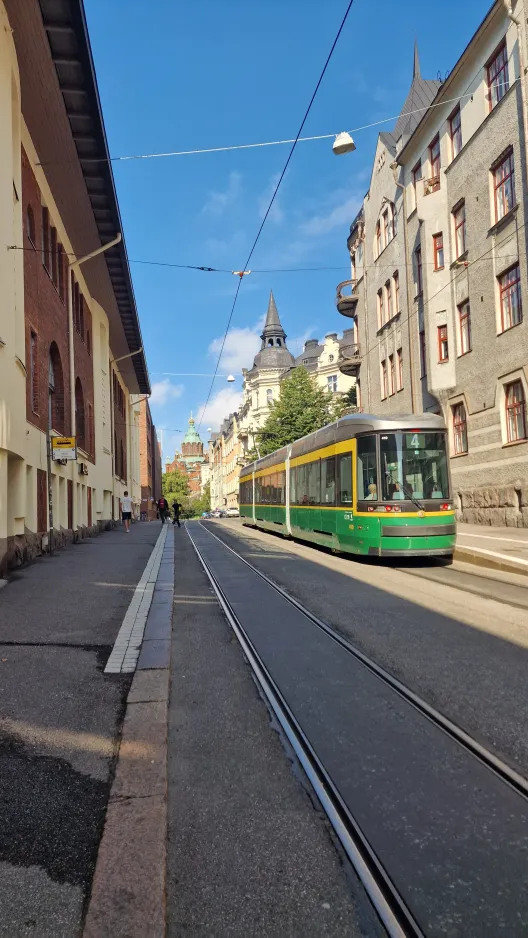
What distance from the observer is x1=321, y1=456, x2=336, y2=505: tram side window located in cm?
1498

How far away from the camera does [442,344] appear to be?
80.9ft

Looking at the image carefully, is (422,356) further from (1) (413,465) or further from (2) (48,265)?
(1) (413,465)

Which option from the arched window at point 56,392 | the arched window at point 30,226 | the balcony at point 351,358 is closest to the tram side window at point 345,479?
the arched window at point 30,226

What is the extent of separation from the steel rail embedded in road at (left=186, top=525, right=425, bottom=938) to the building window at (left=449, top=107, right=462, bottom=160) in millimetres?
22749

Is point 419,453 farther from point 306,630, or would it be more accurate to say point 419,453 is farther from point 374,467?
point 306,630

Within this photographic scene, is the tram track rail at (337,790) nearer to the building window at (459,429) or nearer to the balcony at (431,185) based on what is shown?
the building window at (459,429)

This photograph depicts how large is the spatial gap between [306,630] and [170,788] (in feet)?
12.9

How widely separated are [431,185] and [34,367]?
16.0m

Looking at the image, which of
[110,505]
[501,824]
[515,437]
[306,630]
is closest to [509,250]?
[515,437]

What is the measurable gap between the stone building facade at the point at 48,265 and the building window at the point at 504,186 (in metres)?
10.8

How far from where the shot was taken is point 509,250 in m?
19.7

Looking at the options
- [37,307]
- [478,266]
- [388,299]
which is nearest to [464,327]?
[478,266]

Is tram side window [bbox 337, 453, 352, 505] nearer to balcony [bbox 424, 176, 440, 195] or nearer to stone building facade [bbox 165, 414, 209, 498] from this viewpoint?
balcony [bbox 424, 176, 440, 195]

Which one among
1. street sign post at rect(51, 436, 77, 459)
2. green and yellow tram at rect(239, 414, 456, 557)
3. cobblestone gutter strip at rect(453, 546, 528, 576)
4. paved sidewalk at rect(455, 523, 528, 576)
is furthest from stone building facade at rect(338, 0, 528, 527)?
street sign post at rect(51, 436, 77, 459)
